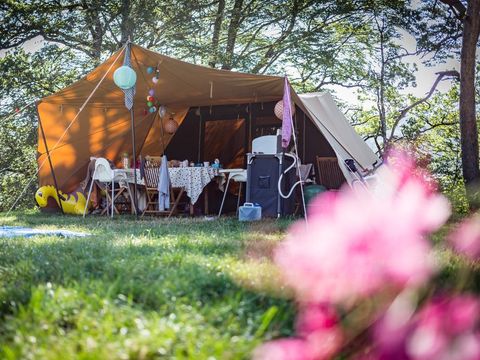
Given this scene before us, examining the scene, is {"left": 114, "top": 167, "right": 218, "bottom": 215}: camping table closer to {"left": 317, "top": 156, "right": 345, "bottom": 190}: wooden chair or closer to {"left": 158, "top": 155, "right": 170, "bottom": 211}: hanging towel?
{"left": 158, "top": 155, "right": 170, "bottom": 211}: hanging towel

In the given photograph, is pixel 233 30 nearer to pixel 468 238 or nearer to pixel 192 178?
Result: pixel 192 178

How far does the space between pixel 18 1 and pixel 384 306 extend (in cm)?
1096

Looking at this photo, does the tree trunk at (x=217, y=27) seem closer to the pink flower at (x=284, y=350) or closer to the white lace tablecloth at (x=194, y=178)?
the white lace tablecloth at (x=194, y=178)

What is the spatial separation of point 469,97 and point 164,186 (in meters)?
4.17

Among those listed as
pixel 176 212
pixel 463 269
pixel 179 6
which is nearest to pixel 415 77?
pixel 179 6

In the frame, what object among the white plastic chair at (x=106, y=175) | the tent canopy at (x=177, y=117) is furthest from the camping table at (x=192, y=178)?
the tent canopy at (x=177, y=117)

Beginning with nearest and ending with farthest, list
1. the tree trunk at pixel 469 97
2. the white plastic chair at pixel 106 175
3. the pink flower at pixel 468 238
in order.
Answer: the pink flower at pixel 468 238 → the white plastic chair at pixel 106 175 → the tree trunk at pixel 469 97

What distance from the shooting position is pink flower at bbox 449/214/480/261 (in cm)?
334

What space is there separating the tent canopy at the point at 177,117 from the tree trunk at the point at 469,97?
1335 millimetres

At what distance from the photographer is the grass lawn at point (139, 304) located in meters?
1.59

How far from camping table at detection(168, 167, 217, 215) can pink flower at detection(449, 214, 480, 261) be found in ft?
9.69

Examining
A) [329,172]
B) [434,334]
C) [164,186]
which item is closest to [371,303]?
[434,334]

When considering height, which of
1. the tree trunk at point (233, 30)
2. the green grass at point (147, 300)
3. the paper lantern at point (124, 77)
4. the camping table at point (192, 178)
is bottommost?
the green grass at point (147, 300)

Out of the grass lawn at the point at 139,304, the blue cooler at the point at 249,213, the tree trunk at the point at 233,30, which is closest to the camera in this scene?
the grass lawn at the point at 139,304
